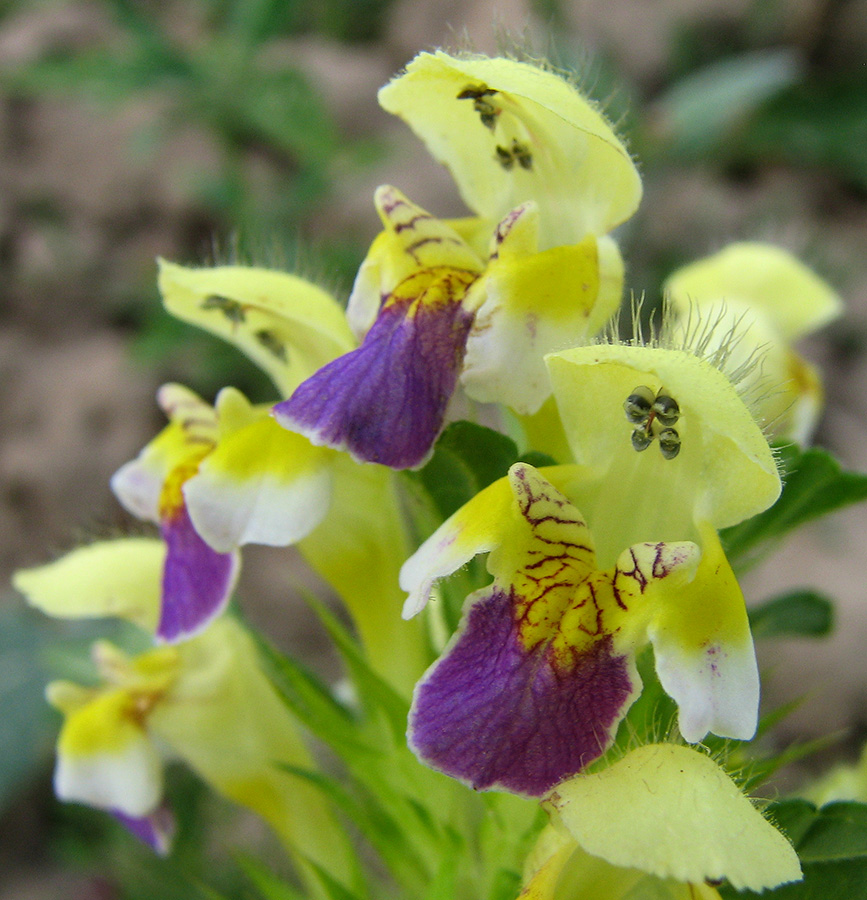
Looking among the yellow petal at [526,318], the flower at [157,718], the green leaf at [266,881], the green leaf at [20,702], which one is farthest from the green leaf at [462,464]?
the green leaf at [20,702]

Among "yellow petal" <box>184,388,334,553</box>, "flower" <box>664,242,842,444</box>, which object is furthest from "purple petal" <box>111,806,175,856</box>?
"flower" <box>664,242,842,444</box>

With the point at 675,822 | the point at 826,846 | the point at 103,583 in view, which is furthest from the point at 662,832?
the point at 103,583

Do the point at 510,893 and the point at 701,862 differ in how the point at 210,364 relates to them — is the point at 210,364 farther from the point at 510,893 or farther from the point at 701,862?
the point at 701,862

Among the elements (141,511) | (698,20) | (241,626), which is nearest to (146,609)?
(241,626)

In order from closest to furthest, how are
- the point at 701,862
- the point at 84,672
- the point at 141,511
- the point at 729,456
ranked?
the point at 701,862
the point at 729,456
the point at 141,511
the point at 84,672

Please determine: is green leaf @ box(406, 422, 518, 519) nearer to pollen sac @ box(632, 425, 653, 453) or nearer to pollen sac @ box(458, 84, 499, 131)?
pollen sac @ box(632, 425, 653, 453)

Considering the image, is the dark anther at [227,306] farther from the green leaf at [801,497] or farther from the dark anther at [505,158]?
the green leaf at [801,497]
